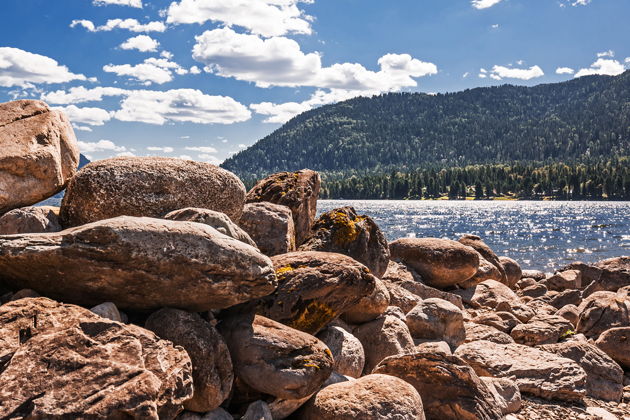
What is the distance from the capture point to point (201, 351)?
622cm

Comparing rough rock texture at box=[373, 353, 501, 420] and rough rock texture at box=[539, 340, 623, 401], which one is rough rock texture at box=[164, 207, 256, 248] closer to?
rough rock texture at box=[373, 353, 501, 420]

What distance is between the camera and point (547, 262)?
52438mm

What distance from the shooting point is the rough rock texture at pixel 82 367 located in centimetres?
461

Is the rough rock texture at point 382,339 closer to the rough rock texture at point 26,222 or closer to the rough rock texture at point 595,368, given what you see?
the rough rock texture at point 595,368

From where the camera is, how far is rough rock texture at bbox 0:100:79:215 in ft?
28.7

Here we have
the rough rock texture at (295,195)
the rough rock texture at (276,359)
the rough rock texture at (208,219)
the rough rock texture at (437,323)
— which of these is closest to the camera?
the rough rock texture at (276,359)

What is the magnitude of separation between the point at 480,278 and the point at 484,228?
8310cm

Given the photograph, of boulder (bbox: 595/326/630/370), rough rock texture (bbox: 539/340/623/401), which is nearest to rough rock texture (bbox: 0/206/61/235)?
rough rock texture (bbox: 539/340/623/401)

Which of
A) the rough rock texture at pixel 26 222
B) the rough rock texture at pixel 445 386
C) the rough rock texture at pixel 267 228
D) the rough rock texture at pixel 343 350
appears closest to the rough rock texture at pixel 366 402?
the rough rock texture at pixel 445 386

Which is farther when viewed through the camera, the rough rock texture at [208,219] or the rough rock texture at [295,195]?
the rough rock texture at [295,195]

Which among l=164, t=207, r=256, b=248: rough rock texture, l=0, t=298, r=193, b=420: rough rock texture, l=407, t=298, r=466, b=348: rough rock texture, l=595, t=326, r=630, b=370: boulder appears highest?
l=164, t=207, r=256, b=248: rough rock texture

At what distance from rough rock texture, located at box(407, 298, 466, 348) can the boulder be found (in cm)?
388

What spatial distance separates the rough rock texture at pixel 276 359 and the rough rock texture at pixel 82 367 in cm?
112

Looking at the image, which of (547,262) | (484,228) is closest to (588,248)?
(547,262)
